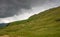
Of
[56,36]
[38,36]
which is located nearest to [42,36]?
[38,36]

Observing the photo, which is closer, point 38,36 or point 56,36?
point 56,36

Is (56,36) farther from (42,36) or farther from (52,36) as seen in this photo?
(42,36)

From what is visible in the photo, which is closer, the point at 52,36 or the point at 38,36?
the point at 52,36

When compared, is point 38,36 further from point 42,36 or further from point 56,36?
point 56,36

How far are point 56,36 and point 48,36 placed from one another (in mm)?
4046

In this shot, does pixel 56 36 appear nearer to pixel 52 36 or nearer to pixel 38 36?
pixel 52 36

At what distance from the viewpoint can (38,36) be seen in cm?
7338

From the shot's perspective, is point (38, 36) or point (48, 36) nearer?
point (48, 36)

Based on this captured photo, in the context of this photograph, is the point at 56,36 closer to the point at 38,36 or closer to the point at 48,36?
the point at 48,36

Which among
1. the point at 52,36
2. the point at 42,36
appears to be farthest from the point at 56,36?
the point at 42,36

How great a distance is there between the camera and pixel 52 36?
2685 inches

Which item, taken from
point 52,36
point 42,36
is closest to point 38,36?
point 42,36

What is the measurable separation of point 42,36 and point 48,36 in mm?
4451

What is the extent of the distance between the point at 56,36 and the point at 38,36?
10.1 meters
